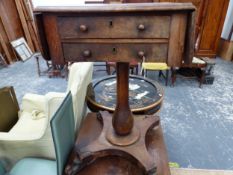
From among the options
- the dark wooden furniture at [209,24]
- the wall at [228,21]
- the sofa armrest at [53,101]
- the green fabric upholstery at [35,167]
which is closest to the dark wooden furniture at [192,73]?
the dark wooden furniture at [209,24]

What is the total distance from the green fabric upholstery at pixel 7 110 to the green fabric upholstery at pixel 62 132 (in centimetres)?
94

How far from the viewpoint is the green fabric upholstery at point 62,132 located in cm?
64

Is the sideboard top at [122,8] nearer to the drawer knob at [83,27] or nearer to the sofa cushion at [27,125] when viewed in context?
the drawer knob at [83,27]

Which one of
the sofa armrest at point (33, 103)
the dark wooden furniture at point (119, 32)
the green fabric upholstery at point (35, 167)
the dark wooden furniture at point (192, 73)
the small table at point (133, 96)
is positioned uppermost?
the dark wooden furniture at point (119, 32)

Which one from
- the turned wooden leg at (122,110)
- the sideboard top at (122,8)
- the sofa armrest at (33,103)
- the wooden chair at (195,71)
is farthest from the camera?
the wooden chair at (195,71)

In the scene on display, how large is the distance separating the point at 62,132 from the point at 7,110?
107 cm

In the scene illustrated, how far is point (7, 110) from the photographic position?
4.96 ft

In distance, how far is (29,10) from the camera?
407 centimetres

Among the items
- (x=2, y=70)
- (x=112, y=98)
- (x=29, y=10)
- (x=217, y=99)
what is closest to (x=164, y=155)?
(x=112, y=98)

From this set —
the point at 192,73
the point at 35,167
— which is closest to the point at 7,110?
the point at 35,167

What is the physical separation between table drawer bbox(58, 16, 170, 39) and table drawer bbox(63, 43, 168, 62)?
3 centimetres

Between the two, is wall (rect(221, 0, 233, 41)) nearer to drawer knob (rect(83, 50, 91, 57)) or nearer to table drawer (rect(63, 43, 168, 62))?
table drawer (rect(63, 43, 168, 62))

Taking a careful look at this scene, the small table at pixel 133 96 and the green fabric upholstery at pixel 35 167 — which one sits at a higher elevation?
the small table at pixel 133 96

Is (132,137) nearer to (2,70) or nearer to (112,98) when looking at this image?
(112,98)
